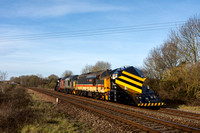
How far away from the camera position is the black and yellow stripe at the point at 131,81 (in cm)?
1308

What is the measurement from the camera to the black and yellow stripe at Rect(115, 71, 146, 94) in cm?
1308

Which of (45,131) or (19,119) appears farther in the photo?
(19,119)

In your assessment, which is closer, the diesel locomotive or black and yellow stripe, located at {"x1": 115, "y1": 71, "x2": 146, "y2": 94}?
the diesel locomotive

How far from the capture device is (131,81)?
44.0 feet

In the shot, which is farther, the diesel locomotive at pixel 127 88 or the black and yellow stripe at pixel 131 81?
the black and yellow stripe at pixel 131 81

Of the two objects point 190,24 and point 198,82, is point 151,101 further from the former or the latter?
point 190,24

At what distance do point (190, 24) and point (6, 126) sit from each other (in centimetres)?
1890

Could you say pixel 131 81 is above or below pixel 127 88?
above

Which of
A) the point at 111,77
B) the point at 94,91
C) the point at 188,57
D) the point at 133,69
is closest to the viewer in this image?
the point at 133,69

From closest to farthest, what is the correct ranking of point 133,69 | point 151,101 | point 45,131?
point 45,131 < point 151,101 < point 133,69

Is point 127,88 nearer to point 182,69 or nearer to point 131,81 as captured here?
point 131,81

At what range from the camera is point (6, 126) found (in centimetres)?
715

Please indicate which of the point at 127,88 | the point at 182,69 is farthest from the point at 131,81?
the point at 182,69

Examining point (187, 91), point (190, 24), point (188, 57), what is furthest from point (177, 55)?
point (187, 91)
